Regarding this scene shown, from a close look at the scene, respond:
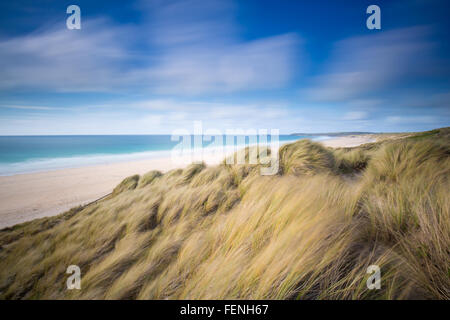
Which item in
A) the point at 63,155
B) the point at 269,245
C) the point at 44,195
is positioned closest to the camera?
the point at 269,245

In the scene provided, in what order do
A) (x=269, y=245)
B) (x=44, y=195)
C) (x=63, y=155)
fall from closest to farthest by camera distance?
1. (x=269, y=245)
2. (x=44, y=195)
3. (x=63, y=155)

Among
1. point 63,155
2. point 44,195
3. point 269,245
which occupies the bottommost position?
point 44,195

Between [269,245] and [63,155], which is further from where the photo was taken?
[63,155]

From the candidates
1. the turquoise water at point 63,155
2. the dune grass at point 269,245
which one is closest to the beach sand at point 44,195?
the dune grass at point 269,245

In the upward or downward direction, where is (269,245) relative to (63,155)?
downward

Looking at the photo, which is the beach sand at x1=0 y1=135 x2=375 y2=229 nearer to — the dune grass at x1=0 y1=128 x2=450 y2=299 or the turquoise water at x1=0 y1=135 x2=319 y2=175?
the dune grass at x1=0 y1=128 x2=450 y2=299

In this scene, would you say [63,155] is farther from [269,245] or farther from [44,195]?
[269,245]

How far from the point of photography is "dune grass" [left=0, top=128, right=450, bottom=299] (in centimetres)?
119

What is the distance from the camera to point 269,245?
1542 millimetres

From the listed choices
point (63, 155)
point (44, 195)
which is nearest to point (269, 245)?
point (44, 195)

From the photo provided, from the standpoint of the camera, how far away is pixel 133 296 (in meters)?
1.55

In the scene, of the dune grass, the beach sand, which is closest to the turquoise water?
the beach sand

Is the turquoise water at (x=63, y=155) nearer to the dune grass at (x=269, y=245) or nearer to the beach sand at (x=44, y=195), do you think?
the beach sand at (x=44, y=195)

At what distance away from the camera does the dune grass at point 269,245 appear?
119 cm
